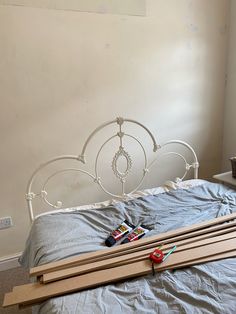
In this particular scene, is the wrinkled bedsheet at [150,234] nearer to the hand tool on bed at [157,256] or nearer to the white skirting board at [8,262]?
the hand tool on bed at [157,256]

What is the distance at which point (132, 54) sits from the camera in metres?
2.14

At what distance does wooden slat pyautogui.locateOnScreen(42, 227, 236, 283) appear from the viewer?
109 centimetres

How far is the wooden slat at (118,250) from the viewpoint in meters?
1.14

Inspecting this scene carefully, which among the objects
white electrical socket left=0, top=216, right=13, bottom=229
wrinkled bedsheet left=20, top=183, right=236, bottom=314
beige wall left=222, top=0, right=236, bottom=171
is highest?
beige wall left=222, top=0, right=236, bottom=171

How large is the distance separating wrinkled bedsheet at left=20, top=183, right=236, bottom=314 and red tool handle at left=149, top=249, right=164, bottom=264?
0.05 metres

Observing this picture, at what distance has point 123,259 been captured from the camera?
46.2 inches

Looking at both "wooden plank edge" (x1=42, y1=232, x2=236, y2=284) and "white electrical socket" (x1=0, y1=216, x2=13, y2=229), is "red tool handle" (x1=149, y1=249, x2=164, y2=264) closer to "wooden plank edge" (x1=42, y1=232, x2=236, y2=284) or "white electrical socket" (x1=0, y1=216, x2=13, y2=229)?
"wooden plank edge" (x1=42, y1=232, x2=236, y2=284)

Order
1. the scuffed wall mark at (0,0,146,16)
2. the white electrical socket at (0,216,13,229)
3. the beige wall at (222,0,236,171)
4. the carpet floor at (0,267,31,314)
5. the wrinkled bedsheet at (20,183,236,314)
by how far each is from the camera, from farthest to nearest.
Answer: the beige wall at (222,0,236,171) → the white electrical socket at (0,216,13,229) → the carpet floor at (0,267,31,314) → the scuffed wall mark at (0,0,146,16) → the wrinkled bedsheet at (20,183,236,314)

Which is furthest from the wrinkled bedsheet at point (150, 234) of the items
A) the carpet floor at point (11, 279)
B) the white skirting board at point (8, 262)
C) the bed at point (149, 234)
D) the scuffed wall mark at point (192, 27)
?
the scuffed wall mark at point (192, 27)

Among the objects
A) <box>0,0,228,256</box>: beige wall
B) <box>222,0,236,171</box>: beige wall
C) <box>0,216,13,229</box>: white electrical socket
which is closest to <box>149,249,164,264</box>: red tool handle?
<box>0,0,228,256</box>: beige wall

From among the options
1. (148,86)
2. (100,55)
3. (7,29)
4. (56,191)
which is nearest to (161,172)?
(148,86)

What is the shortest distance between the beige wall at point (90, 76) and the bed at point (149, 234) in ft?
1.16

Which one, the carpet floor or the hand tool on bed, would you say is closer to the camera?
the hand tool on bed

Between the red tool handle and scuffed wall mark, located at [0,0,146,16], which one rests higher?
scuffed wall mark, located at [0,0,146,16]
